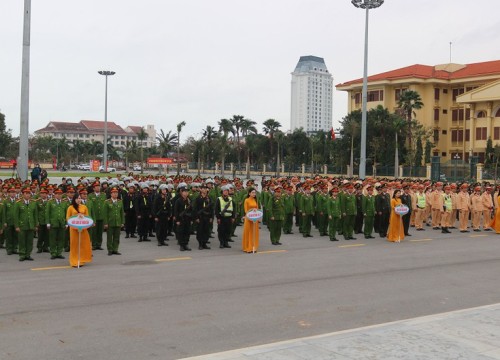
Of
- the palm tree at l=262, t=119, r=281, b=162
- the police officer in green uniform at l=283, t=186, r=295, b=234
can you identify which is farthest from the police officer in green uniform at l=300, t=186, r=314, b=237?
the palm tree at l=262, t=119, r=281, b=162

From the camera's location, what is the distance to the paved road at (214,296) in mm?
7168

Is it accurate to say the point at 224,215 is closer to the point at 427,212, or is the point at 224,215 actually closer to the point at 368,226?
the point at 368,226

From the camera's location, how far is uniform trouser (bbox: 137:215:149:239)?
16.6 m

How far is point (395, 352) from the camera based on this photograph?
6.28 metres

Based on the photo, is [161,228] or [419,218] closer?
[161,228]

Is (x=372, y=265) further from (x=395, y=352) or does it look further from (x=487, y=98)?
(x=487, y=98)

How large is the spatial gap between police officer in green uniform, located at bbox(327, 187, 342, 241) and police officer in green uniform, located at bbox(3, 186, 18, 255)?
8637 millimetres

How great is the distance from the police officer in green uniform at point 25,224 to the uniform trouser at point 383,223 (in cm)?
1035

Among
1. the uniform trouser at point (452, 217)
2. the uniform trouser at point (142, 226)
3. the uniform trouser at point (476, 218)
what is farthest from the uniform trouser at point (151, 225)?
the uniform trouser at point (476, 218)

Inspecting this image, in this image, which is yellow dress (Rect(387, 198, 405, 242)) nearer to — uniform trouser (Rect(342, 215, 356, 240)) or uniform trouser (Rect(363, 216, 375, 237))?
uniform trouser (Rect(363, 216, 375, 237))

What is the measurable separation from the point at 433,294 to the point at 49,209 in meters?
8.40

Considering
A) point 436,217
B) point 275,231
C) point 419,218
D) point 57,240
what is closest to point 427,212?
point 436,217

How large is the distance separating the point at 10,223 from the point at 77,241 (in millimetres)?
1970

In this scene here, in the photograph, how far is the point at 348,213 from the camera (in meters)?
17.7
